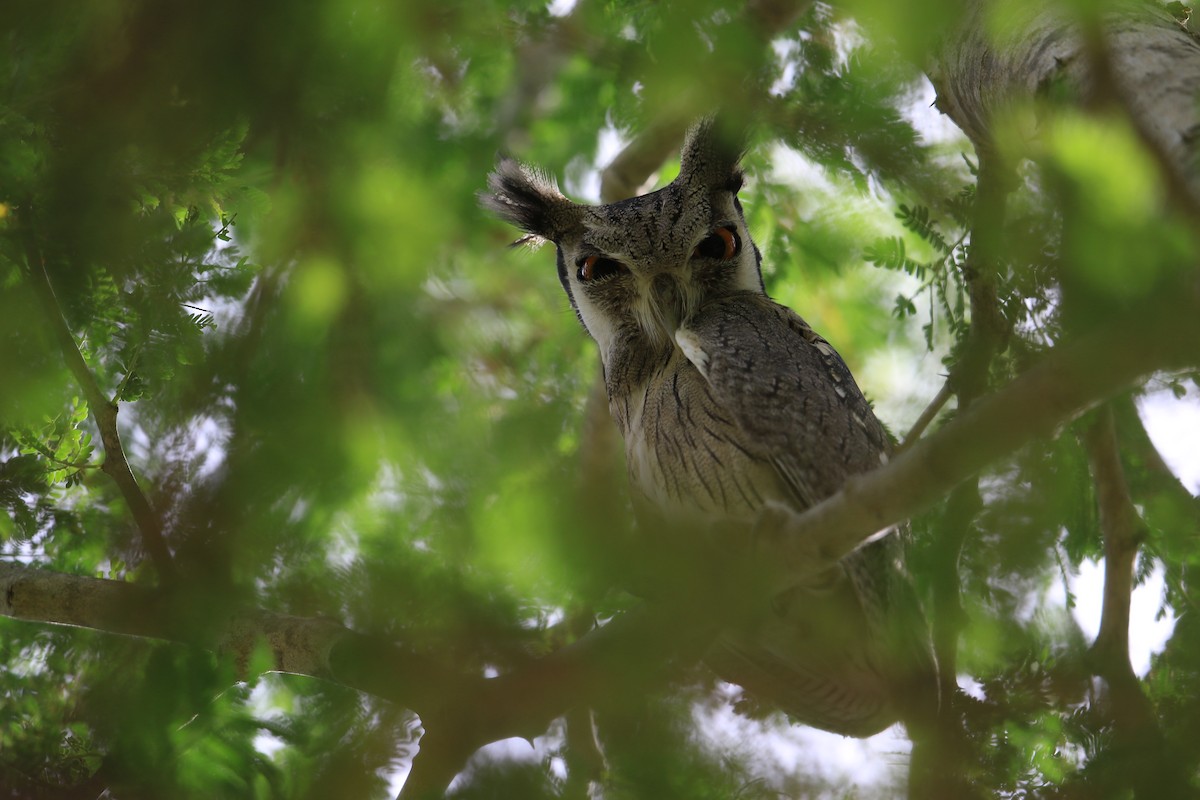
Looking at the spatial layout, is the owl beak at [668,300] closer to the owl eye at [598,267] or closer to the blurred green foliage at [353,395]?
the owl eye at [598,267]

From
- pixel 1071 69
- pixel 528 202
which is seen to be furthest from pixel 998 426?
pixel 528 202

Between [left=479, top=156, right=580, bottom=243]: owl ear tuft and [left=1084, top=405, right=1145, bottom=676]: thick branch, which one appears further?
[left=479, top=156, right=580, bottom=243]: owl ear tuft

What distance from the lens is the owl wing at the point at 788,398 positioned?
294 cm

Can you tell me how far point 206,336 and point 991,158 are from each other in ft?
7.01

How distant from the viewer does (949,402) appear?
310 cm


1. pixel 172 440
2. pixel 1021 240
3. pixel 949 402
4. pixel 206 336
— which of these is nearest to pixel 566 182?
pixel 949 402

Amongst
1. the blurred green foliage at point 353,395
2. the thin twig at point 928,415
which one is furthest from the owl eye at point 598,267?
the thin twig at point 928,415

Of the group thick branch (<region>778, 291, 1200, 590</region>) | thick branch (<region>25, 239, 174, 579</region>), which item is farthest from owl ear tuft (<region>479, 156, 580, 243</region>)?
thick branch (<region>778, 291, 1200, 590</region>)

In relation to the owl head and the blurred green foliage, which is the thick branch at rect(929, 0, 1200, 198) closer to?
the blurred green foliage

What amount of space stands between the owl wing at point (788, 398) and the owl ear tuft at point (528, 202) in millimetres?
943

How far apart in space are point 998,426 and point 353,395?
190 cm

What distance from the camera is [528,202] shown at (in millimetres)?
4035

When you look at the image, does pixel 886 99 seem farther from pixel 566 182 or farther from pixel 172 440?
pixel 566 182

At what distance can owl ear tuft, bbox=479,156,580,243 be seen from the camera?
3996mm
